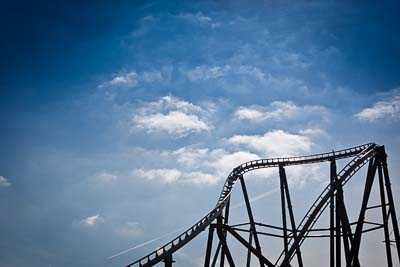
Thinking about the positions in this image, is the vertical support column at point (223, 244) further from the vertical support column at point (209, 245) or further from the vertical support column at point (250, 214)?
the vertical support column at point (250, 214)

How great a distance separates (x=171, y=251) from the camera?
1753 centimetres

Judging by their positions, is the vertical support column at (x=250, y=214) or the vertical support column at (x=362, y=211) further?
the vertical support column at (x=250, y=214)

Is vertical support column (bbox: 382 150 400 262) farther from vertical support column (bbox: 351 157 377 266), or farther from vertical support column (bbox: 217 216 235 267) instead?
vertical support column (bbox: 217 216 235 267)

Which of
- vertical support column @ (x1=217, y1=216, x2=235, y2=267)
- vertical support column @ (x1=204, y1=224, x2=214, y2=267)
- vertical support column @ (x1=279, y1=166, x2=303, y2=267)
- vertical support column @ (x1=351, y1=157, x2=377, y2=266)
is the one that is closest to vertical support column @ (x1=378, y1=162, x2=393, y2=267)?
vertical support column @ (x1=351, y1=157, x2=377, y2=266)

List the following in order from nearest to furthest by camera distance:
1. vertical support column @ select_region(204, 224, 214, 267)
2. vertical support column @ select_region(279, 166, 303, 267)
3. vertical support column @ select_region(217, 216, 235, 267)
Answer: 1. vertical support column @ select_region(217, 216, 235, 267)
2. vertical support column @ select_region(204, 224, 214, 267)
3. vertical support column @ select_region(279, 166, 303, 267)

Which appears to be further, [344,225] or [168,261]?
[344,225]

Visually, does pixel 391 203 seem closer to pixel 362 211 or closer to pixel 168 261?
pixel 362 211

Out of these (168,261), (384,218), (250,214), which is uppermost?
(250,214)

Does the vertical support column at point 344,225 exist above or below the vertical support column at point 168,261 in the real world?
above

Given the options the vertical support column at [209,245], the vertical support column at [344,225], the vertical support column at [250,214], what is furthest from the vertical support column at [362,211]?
the vertical support column at [209,245]

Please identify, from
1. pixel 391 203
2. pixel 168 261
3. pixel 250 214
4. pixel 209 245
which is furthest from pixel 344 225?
pixel 168 261

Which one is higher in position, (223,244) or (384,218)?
(384,218)

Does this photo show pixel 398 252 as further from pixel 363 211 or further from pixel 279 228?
pixel 279 228

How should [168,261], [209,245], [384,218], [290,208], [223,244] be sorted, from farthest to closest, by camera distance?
[290,208]
[384,218]
[209,245]
[223,244]
[168,261]
